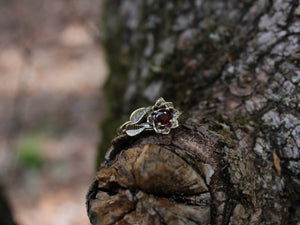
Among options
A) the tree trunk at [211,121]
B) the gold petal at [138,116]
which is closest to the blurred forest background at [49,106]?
the tree trunk at [211,121]

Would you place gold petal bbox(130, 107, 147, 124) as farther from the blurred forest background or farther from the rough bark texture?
the blurred forest background

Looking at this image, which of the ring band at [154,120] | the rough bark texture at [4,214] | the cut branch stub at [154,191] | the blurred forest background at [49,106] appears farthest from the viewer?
the blurred forest background at [49,106]

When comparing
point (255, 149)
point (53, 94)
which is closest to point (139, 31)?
point (255, 149)

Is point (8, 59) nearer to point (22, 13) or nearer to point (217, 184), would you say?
point (22, 13)

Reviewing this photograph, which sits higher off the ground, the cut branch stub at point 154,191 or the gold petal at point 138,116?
the gold petal at point 138,116

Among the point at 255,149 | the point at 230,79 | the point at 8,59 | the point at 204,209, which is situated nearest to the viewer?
the point at 204,209

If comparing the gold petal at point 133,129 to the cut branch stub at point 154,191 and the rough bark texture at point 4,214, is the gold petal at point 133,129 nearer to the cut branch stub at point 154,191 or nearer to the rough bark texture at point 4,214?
the cut branch stub at point 154,191
